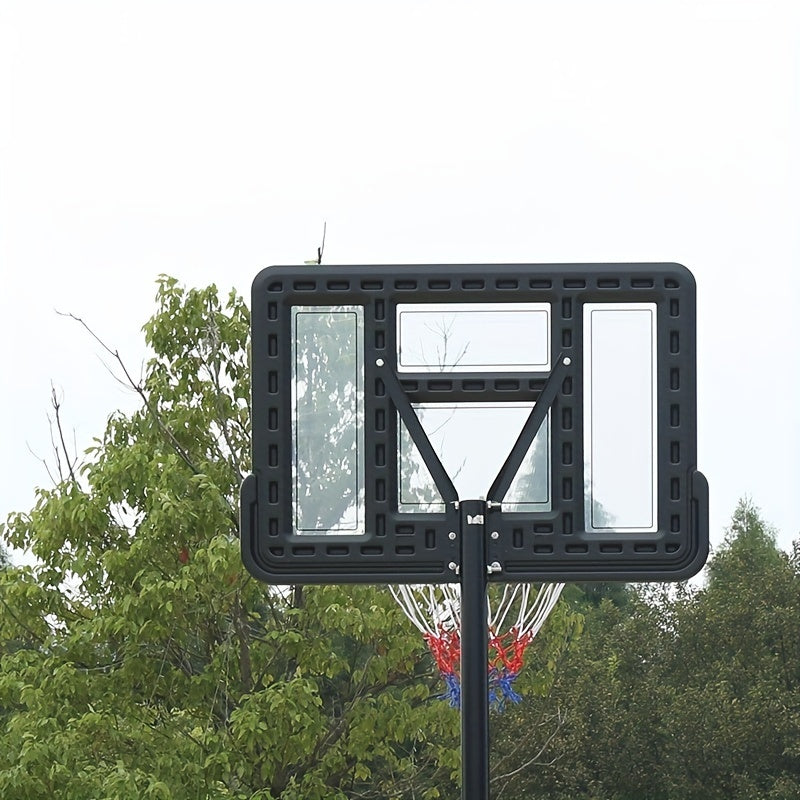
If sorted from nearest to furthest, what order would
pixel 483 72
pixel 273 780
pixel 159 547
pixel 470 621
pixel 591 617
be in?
1. pixel 470 621
2. pixel 159 547
3. pixel 273 780
4. pixel 483 72
5. pixel 591 617

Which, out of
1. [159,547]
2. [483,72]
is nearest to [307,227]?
[483,72]

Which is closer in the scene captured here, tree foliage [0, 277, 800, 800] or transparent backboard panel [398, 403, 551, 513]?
transparent backboard panel [398, 403, 551, 513]

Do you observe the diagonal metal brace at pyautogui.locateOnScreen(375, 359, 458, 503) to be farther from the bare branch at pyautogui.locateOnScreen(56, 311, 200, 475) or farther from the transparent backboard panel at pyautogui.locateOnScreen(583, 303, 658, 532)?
the bare branch at pyautogui.locateOnScreen(56, 311, 200, 475)

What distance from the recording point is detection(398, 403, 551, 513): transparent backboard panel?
1.72 metres

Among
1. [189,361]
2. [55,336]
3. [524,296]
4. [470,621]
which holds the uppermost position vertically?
[55,336]

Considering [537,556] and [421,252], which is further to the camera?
[421,252]

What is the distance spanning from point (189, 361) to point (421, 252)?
4696 mm

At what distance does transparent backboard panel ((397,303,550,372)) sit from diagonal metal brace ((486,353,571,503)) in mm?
19

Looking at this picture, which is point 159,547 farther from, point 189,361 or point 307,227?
point 307,227

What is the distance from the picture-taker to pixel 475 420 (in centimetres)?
174

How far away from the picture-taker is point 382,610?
541 centimetres

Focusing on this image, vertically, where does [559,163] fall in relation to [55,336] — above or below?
above

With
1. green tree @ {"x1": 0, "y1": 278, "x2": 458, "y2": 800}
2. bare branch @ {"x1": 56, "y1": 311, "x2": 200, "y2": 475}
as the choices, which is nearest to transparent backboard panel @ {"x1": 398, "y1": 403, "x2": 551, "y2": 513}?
green tree @ {"x1": 0, "y1": 278, "x2": 458, "y2": 800}

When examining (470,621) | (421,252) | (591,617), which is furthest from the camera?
(591,617)
